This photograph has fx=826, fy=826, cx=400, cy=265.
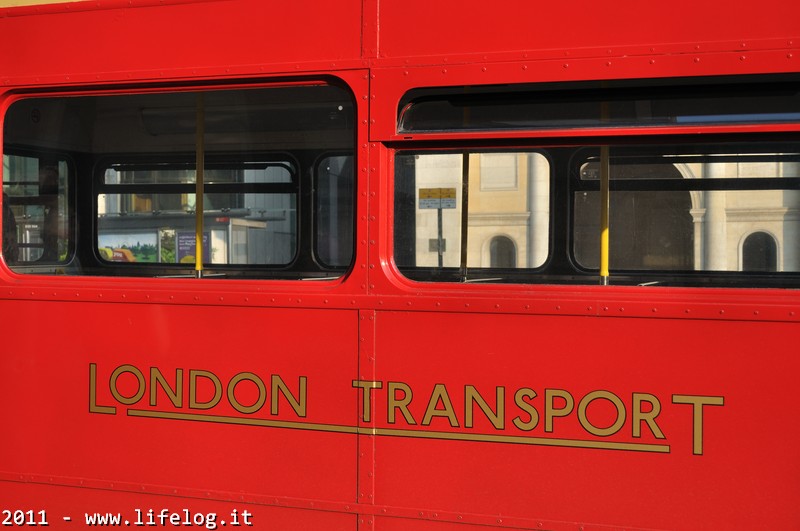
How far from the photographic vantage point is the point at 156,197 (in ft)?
11.3

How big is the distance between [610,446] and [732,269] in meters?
0.71

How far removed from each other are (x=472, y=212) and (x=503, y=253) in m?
0.20

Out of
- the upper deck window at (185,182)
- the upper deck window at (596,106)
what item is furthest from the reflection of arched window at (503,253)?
the upper deck window at (185,182)

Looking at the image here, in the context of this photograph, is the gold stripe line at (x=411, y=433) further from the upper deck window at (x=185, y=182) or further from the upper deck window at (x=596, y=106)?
the upper deck window at (x=596, y=106)

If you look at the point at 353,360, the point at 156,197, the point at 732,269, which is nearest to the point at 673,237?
the point at 732,269

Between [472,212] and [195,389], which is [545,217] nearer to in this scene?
[472,212]

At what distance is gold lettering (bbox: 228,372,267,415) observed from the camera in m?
3.00

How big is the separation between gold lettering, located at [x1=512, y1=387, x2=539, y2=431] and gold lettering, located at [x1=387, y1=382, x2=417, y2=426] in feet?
1.17

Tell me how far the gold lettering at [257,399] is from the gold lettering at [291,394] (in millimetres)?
39

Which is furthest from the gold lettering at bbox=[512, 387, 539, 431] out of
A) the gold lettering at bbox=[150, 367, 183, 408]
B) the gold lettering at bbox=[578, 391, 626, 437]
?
the gold lettering at bbox=[150, 367, 183, 408]

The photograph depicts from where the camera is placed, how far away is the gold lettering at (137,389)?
3.13 meters

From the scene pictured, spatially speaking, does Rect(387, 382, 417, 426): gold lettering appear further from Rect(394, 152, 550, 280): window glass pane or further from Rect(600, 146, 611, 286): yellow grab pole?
Rect(600, 146, 611, 286): yellow grab pole

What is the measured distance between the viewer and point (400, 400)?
2.86m

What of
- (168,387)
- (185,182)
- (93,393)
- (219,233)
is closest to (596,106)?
(219,233)
